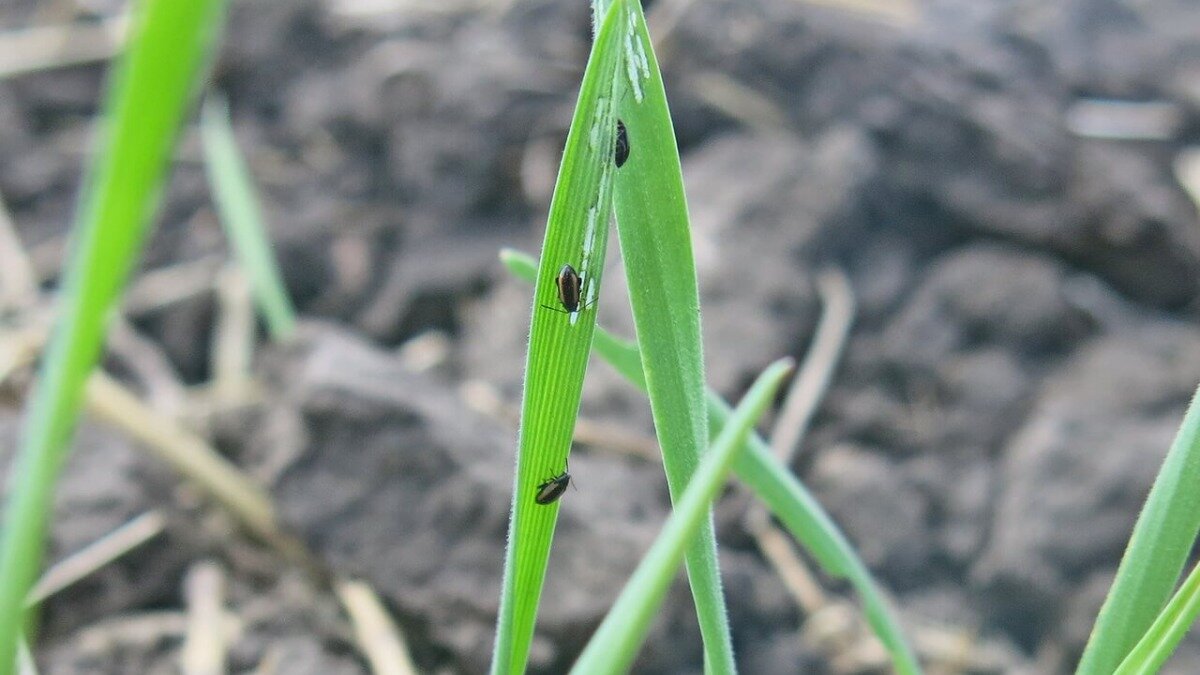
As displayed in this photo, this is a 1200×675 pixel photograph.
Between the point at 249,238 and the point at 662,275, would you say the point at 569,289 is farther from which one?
the point at 249,238

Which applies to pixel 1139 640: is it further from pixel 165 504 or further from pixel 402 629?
pixel 165 504

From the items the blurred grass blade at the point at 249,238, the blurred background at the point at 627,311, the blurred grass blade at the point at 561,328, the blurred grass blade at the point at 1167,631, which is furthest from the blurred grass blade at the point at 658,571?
the blurred grass blade at the point at 249,238

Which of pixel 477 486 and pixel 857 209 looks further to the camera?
pixel 857 209

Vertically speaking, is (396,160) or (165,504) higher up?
(396,160)

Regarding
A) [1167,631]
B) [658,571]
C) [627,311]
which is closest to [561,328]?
[658,571]

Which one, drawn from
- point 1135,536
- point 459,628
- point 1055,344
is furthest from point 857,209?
point 1135,536

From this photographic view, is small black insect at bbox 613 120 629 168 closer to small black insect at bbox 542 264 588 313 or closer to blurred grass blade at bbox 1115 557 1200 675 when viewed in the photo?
small black insect at bbox 542 264 588 313

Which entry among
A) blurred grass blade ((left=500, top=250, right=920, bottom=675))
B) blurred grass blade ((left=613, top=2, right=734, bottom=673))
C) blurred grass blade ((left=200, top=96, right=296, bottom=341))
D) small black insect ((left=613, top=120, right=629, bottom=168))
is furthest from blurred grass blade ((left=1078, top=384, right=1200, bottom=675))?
blurred grass blade ((left=200, top=96, right=296, bottom=341))

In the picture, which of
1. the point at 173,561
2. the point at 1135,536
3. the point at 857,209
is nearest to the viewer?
the point at 1135,536
